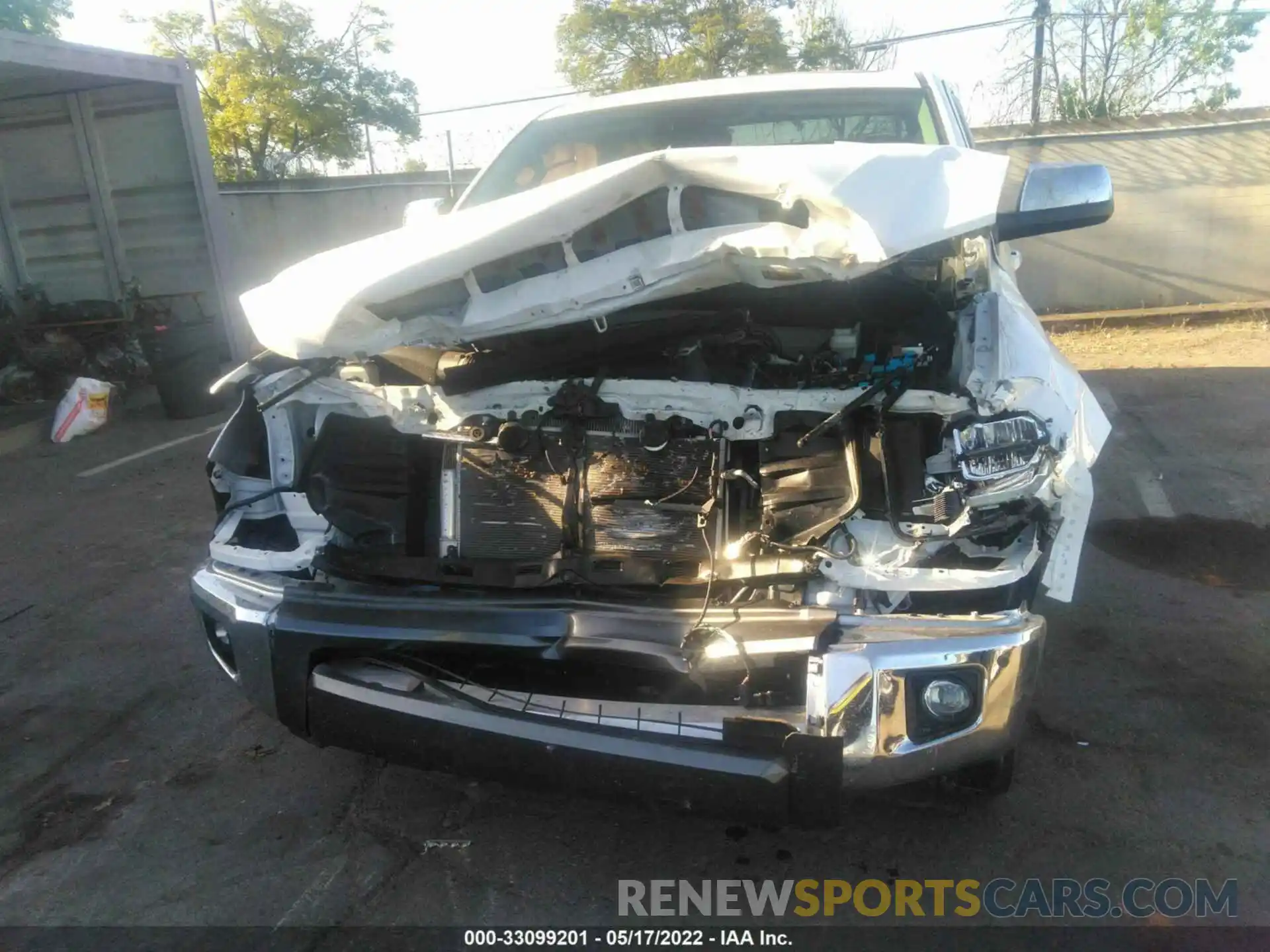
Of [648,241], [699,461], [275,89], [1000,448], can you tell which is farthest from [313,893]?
[275,89]

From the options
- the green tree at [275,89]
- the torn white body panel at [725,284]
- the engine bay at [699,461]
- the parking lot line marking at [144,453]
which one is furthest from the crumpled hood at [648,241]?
the green tree at [275,89]

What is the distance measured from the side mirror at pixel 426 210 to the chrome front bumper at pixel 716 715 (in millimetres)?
2302

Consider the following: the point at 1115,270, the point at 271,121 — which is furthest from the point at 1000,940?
the point at 271,121

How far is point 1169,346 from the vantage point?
28.6ft

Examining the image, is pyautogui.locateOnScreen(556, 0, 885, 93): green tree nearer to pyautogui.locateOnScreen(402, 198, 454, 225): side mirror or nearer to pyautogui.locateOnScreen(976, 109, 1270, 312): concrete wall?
pyautogui.locateOnScreen(976, 109, 1270, 312): concrete wall

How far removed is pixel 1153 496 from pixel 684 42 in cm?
1085

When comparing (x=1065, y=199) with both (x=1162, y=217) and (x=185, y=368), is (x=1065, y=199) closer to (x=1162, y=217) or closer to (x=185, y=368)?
(x=185, y=368)

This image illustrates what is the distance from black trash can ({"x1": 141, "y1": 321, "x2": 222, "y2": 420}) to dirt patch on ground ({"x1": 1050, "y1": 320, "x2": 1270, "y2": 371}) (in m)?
7.31

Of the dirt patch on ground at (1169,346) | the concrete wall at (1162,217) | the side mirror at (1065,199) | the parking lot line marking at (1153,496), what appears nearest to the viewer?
the side mirror at (1065,199)

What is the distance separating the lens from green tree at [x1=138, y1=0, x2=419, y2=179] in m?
20.2

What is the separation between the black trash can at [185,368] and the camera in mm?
7844

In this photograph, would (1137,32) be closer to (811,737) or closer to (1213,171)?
(1213,171)

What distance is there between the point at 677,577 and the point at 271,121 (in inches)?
844

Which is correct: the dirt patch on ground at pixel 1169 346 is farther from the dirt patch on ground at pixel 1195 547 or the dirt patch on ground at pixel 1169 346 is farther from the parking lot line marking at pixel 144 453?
the parking lot line marking at pixel 144 453
